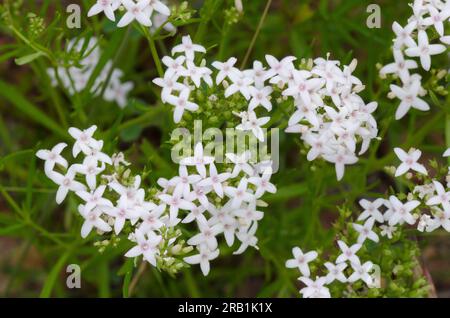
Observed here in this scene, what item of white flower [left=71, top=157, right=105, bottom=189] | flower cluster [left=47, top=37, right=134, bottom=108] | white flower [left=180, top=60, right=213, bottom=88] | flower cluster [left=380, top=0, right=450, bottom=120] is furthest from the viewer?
flower cluster [left=47, top=37, right=134, bottom=108]

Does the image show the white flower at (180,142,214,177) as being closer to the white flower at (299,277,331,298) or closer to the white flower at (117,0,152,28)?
the white flower at (117,0,152,28)

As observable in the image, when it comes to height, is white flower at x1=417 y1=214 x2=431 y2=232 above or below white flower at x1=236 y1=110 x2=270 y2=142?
below

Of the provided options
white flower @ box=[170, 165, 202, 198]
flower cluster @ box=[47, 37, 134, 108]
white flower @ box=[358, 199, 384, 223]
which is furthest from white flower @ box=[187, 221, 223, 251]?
flower cluster @ box=[47, 37, 134, 108]

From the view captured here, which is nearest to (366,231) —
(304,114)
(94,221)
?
(304,114)

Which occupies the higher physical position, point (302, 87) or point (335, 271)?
point (302, 87)

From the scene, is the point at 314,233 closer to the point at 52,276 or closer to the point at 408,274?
the point at 408,274

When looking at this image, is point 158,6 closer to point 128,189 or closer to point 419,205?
point 128,189

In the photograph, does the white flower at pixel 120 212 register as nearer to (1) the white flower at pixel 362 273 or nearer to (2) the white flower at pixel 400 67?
(1) the white flower at pixel 362 273
